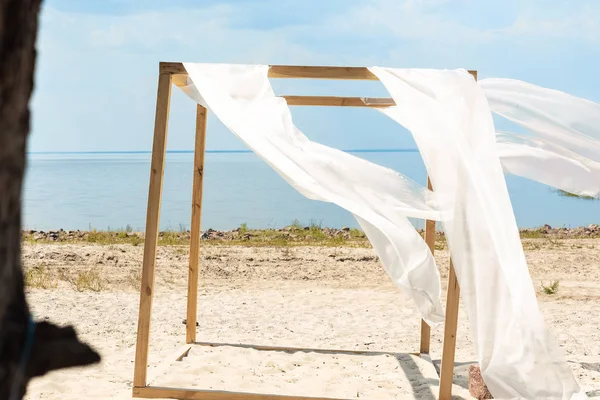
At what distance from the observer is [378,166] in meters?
3.66

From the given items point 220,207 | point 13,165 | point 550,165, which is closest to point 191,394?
point 550,165

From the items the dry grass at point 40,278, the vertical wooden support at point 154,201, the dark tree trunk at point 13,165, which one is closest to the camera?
the dark tree trunk at point 13,165

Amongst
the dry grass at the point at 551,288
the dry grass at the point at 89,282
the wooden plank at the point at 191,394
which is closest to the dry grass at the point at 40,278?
the dry grass at the point at 89,282

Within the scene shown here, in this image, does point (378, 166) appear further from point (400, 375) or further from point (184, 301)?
point (184, 301)

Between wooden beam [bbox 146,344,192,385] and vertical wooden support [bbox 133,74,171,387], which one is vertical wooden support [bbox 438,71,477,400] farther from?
wooden beam [bbox 146,344,192,385]

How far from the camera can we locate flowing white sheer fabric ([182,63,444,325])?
139 inches

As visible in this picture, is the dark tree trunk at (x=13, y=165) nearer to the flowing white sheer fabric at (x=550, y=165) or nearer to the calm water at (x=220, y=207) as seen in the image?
the flowing white sheer fabric at (x=550, y=165)

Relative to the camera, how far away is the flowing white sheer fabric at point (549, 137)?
3887 millimetres

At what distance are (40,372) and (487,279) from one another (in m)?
2.47

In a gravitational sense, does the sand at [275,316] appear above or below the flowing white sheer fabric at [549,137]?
below

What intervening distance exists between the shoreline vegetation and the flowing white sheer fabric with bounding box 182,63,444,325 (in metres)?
6.33

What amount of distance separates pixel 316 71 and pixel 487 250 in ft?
4.27

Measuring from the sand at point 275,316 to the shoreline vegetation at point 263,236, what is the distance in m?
0.94

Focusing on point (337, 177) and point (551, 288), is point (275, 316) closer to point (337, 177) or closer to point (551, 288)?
point (337, 177)
